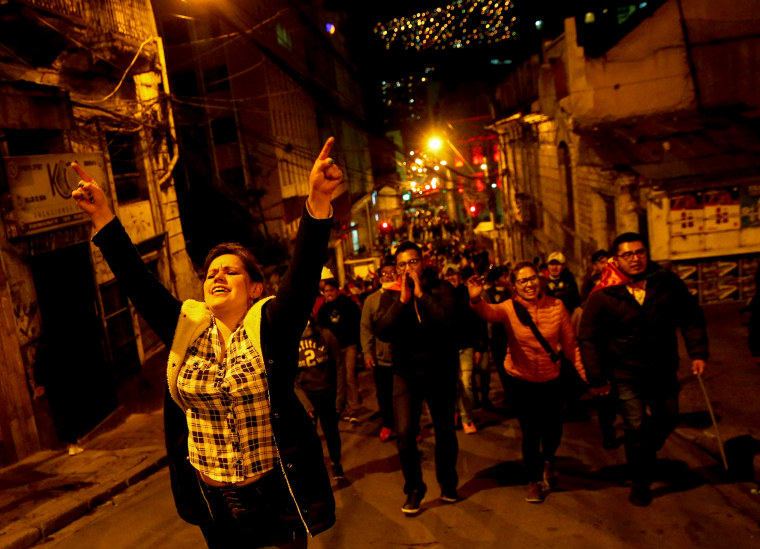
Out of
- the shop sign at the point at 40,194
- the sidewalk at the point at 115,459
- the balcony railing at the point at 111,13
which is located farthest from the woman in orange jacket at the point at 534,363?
the balcony railing at the point at 111,13

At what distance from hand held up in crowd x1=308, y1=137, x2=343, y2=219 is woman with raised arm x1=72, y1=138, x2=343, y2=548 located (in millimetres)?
36

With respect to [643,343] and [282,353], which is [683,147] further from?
[282,353]

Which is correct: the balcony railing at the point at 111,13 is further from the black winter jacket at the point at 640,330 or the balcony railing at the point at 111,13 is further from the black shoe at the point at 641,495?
the black shoe at the point at 641,495

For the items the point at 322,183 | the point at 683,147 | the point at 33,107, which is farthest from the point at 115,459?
the point at 683,147

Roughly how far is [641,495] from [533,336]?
1473mm

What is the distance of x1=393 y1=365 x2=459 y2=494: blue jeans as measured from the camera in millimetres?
5027

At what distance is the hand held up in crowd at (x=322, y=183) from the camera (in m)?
2.21

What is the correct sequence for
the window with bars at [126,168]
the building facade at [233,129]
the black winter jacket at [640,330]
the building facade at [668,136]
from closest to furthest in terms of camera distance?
the black winter jacket at [640,330] < the building facade at [668,136] < the window with bars at [126,168] < the building facade at [233,129]

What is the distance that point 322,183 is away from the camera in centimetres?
221

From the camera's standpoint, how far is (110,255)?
248 centimetres

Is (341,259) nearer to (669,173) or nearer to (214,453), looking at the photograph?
(669,173)

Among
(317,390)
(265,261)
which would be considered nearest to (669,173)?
(317,390)

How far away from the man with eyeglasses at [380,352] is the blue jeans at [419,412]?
52.7 inches

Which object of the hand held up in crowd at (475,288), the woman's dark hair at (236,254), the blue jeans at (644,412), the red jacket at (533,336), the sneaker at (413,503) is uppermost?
the woman's dark hair at (236,254)
